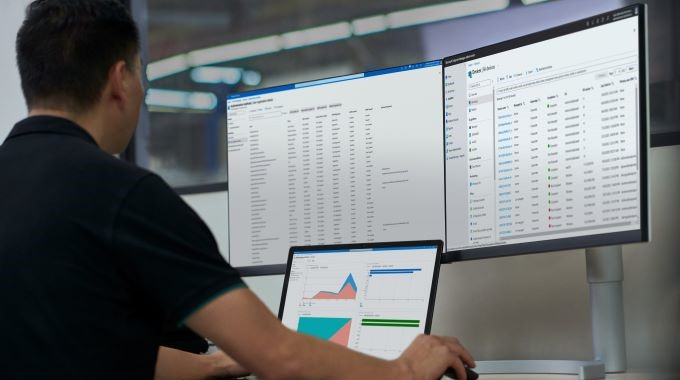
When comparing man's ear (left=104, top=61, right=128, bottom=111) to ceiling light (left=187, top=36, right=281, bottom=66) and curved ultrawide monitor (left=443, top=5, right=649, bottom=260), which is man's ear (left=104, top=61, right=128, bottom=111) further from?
ceiling light (left=187, top=36, right=281, bottom=66)

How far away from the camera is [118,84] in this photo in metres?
1.28

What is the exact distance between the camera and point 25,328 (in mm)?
1105

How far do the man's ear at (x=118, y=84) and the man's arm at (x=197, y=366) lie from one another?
0.57 meters

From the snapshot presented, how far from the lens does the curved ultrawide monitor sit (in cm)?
147

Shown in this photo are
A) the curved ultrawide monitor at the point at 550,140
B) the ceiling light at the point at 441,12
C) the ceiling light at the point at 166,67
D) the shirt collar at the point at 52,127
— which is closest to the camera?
the shirt collar at the point at 52,127

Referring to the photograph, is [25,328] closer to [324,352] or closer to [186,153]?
[324,352]

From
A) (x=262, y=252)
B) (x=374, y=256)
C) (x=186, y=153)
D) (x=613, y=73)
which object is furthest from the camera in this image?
(x=186, y=153)

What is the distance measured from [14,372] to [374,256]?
0.83 metres

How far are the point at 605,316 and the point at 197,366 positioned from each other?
2.45 feet

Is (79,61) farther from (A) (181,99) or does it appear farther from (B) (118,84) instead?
(A) (181,99)

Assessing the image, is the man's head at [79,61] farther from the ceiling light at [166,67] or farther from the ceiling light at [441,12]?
the ceiling light at [166,67]

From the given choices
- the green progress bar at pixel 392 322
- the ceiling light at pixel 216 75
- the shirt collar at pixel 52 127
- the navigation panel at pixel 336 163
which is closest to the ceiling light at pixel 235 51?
the ceiling light at pixel 216 75

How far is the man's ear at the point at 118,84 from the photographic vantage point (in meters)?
1.28

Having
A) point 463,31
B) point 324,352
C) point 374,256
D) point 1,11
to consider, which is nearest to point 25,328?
point 324,352
